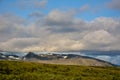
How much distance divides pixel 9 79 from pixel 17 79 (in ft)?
14.4

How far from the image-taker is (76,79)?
14688 cm

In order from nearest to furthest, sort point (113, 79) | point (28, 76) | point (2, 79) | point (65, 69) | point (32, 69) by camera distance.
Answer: point (2, 79) → point (28, 76) → point (113, 79) → point (32, 69) → point (65, 69)

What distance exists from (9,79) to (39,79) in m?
16.0

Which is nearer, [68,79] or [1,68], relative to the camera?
[68,79]

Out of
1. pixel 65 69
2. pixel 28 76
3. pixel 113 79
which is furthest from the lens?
pixel 65 69

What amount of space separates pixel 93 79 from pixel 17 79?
4568cm

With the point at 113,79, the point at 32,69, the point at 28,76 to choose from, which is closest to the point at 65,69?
the point at 32,69

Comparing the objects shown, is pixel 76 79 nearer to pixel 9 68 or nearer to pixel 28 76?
pixel 28 76

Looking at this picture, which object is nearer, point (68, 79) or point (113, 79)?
point (68, 79)

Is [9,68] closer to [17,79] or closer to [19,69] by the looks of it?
[19,69]

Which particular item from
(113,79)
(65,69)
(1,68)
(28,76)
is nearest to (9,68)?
(1,68)

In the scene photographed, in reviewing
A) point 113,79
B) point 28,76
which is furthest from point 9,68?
point 113,79

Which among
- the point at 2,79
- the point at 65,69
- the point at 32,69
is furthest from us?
the point at 65,69

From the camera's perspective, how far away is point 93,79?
14950 centimetres
